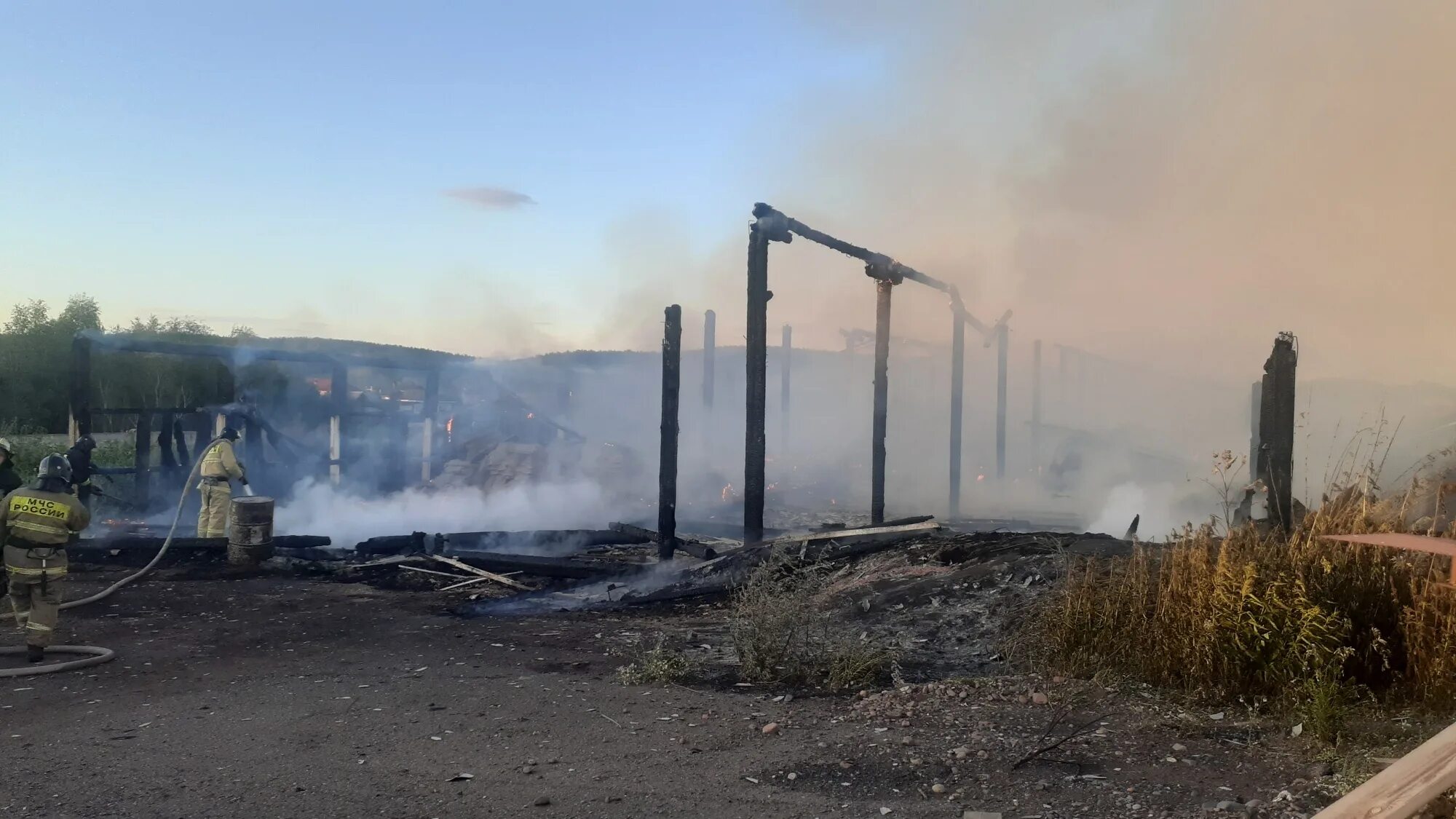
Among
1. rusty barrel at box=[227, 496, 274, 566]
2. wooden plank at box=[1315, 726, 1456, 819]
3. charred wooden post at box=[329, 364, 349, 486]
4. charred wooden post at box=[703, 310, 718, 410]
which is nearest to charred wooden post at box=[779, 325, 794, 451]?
charred wooden post at box=[703, 310, 718, 410]

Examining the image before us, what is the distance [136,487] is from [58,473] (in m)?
9.14

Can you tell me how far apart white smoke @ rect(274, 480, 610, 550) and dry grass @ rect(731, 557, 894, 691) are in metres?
10.2

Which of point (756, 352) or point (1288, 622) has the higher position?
point (756, 352)

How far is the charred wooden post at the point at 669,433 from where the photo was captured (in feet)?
39.5

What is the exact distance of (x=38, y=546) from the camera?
7.11 meters

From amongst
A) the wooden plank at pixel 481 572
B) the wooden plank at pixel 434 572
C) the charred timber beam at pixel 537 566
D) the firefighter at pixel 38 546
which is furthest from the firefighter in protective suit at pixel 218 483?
the firefighter at pixel 38 546

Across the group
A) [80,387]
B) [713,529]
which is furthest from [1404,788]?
[80,387]

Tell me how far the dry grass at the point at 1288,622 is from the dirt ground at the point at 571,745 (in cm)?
29

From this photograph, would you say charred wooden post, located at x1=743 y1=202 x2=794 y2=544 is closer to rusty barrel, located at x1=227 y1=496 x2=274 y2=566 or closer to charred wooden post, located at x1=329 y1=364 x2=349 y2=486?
rusty barrel, located at x1=227 y1=496 x2=274 y2=566

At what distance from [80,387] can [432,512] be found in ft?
19.6

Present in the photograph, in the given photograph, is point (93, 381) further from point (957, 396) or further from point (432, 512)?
point (957, 396)

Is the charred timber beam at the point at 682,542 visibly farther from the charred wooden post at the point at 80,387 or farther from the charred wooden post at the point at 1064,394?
the charred wooden post at the point at 1064,394

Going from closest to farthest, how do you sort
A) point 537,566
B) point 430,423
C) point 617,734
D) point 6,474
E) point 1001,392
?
point 617,734
point 6,474
point 537,566
point 430,423
point 1001,392

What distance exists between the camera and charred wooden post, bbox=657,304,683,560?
39.5 feet
